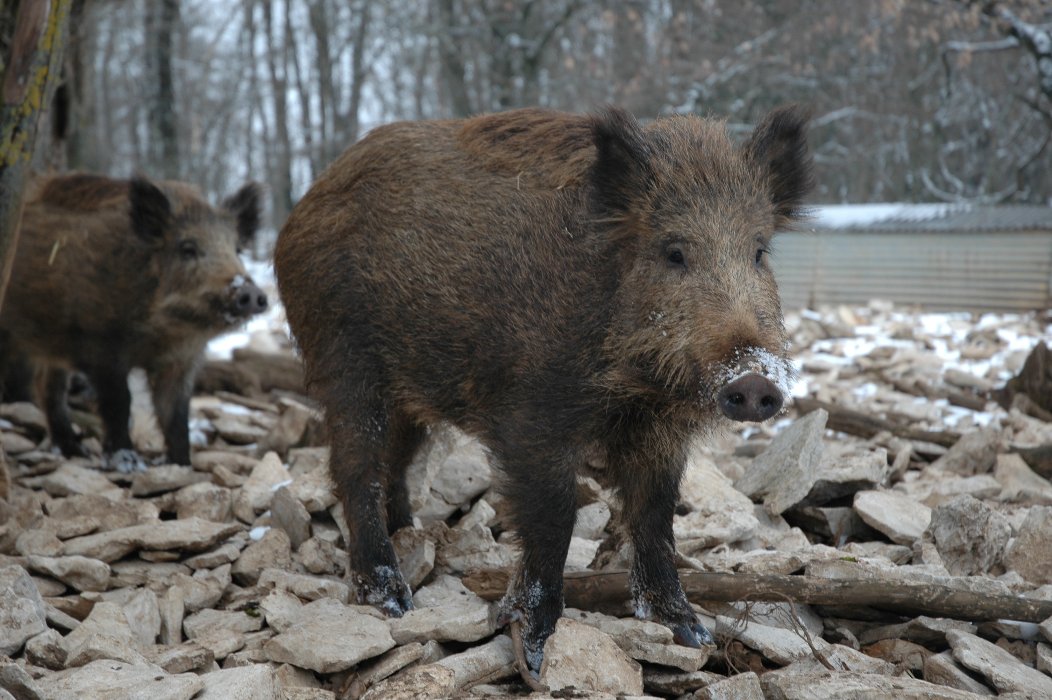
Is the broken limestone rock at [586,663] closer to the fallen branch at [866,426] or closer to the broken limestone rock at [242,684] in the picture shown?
the broken limestone rock at [242,684]

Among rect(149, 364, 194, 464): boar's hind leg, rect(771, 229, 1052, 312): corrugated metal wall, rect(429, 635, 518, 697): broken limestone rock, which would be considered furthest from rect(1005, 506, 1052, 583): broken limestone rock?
rect(771, 229, 1052, 312): corrugated metal wall

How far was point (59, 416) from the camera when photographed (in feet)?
20.0

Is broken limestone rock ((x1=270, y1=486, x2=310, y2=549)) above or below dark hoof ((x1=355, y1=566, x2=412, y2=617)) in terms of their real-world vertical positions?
above

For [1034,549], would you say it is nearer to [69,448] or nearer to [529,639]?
[529,639]

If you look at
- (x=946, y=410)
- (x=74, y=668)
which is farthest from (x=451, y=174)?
(x=946, y=410)

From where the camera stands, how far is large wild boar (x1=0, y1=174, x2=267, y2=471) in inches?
236

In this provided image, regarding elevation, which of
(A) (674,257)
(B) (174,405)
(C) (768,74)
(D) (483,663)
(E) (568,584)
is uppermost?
(C) (768,74)

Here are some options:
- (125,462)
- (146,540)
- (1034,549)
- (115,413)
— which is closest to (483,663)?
(146,540)

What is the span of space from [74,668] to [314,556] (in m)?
1.30

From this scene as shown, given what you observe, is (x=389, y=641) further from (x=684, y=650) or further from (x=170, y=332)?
(x=170, y=332)

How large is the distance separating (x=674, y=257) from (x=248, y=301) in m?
3.58

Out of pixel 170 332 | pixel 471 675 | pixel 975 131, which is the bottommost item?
pixel 471 675

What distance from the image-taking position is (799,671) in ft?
9.25

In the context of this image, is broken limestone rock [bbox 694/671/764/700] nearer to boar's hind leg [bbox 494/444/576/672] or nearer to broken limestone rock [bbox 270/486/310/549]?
boar's hind leg [bbox 494/444/576/672]
